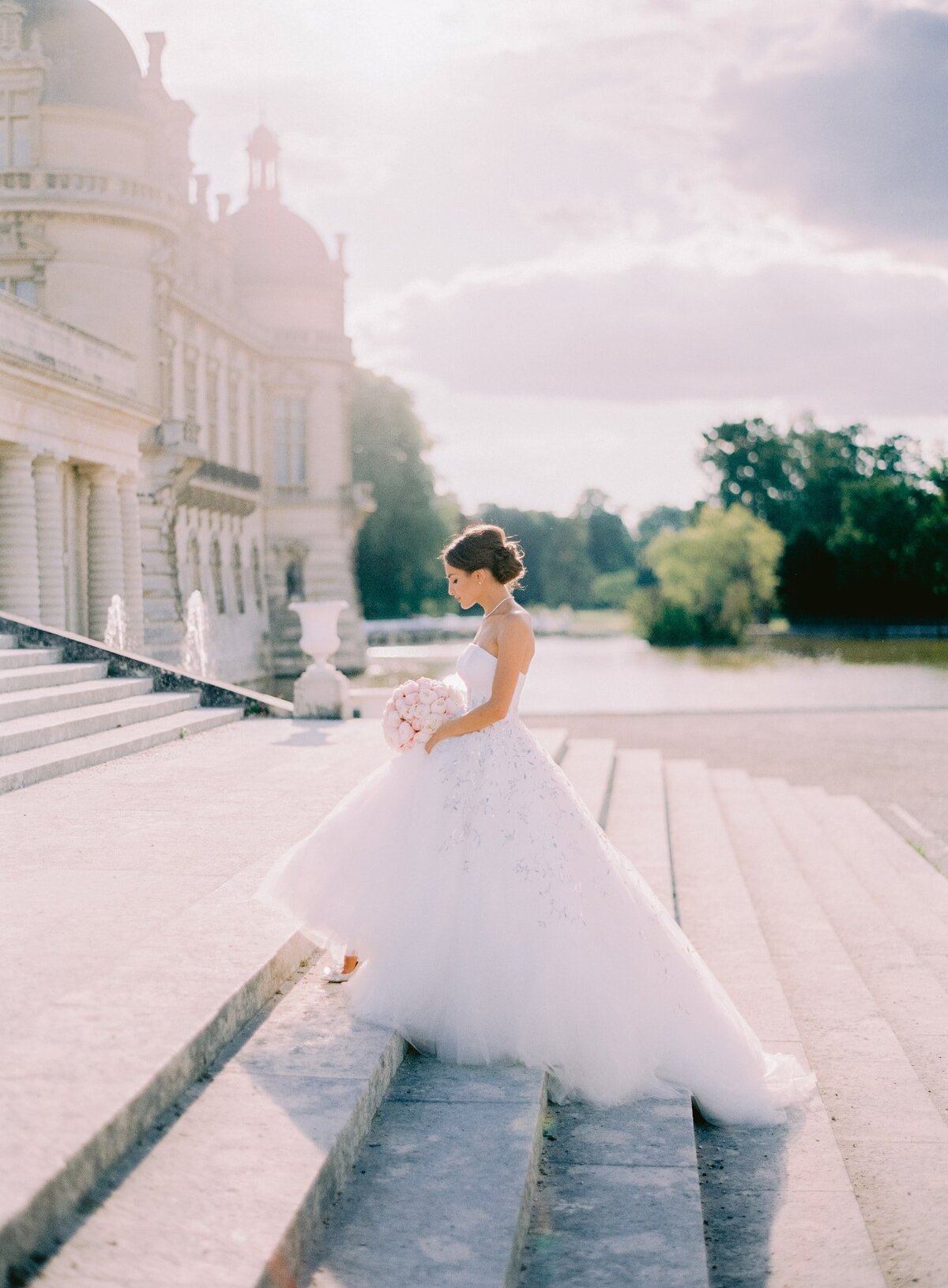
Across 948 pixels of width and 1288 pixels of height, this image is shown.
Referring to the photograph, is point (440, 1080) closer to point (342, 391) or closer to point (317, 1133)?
point (317, 1133)

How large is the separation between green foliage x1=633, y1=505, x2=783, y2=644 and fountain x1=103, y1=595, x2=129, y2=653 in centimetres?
4377

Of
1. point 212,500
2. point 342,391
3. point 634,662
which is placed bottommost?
point 634,662

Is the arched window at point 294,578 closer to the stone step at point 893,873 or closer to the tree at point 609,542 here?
the stone step at point 893,873

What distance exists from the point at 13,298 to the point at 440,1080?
16381mm

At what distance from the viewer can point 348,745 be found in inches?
447

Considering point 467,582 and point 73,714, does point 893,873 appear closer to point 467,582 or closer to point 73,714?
point 73,714

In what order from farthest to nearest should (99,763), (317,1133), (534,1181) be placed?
(99,763) → (534,1181) → (317,1133)

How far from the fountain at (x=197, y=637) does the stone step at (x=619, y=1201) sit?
29.0m

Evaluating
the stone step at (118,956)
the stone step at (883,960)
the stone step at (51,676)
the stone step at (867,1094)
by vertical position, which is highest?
the stone step at (51,676)

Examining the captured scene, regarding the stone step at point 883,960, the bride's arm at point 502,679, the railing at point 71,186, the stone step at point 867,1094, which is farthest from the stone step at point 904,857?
the railing at point 71,186

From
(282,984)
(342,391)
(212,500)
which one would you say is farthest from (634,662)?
(282,984)

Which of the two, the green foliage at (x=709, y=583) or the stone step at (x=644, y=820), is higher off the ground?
the green foliage at (x=709, y=583)

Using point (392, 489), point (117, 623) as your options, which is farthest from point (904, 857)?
point (392, 489)

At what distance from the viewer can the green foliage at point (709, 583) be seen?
6462 cm
